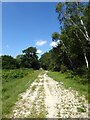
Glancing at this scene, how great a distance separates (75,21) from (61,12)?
97.2 inches

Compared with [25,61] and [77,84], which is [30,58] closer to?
[25,61]

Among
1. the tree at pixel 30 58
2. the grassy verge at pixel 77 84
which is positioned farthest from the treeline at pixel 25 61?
the grassy verge at pixel 77 84

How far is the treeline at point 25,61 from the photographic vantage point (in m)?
109

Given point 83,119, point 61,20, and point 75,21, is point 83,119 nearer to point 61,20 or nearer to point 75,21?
point 75,21

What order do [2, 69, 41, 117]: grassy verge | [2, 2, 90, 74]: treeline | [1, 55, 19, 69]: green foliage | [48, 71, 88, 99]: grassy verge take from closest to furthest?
[2, 69, 41, 117]: grassy verge < [48, 71, 88, 99]: grassy verge < [2, 2, 90, 74]: treeline < [1, 55, 19, 69]: green foliage

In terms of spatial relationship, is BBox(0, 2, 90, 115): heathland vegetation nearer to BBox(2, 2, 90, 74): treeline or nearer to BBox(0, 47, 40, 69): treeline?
BBox(2, 2, 90, 74): treeline

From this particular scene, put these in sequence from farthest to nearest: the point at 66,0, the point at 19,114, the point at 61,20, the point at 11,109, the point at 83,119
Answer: the point at 61,20, the point at 66,0, the point at 11,109, the point at 19,114, the point at 83,119

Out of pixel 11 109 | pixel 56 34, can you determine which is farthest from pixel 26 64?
pixel 11 109

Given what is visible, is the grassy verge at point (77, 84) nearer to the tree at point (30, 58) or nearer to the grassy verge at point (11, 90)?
the grassy verge at point (11, 90)

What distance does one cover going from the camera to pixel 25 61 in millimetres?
115562

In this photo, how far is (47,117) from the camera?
28.9ft

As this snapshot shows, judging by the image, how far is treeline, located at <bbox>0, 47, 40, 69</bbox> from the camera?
359 feet

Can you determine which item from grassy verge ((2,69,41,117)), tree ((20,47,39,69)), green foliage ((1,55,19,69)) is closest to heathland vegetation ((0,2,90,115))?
grassy verge ((2,69,41,117))

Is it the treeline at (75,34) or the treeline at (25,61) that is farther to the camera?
the treeline at (25,61)
